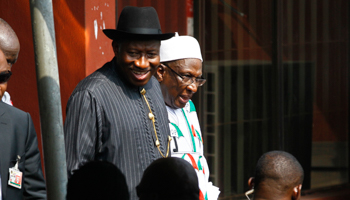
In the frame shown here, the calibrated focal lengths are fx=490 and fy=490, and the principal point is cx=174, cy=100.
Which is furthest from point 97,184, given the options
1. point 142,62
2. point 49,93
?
point 142,62

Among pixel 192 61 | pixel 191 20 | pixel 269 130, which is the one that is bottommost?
pixel 269 130

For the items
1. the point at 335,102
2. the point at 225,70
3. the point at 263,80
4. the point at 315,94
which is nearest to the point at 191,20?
the point at 225,70

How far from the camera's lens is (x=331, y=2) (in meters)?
6.70

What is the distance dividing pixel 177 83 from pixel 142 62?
0.84 meters

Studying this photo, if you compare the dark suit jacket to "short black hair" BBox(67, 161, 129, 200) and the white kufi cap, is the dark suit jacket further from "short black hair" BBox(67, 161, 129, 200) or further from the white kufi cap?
the white kufi cap

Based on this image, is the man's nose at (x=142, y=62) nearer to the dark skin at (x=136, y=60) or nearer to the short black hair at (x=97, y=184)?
the dark skin at (x=136, y=60)

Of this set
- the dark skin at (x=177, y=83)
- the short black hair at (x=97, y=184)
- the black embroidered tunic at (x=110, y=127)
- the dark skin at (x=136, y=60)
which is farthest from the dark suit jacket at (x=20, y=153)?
the dark skin at (x=177, y=83)

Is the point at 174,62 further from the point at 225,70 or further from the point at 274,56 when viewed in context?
the point at 274,56

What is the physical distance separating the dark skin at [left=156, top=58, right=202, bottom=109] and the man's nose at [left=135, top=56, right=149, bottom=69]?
31.6 inches

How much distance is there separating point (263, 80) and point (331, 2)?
1.69 meters

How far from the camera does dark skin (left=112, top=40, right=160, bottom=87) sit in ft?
9.20

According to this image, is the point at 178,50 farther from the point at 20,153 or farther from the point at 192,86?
the point at 20,153

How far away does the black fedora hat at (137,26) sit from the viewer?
280 cm

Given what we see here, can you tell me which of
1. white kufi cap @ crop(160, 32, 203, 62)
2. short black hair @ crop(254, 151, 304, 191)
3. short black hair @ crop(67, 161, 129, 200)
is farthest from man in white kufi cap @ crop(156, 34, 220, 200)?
short black hair @ crop(67, 161, 129, 200)
